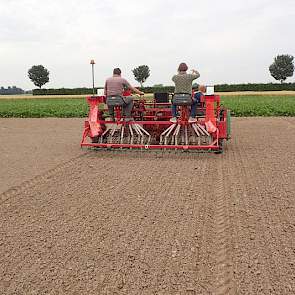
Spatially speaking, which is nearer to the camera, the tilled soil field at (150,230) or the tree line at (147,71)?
the tilled soil field at (150,230)

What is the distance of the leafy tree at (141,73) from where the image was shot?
329 feet

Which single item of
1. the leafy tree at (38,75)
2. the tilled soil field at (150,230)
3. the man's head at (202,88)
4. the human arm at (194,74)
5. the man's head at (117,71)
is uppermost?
the leafy tree at (38,75)

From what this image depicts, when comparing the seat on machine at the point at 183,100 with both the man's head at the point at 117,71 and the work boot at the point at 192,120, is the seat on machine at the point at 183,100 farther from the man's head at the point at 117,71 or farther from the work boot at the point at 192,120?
the man's head at the point at 117,71

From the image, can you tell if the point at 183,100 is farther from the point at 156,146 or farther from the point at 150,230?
the point at 150,230

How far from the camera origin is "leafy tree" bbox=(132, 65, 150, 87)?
100250 mm

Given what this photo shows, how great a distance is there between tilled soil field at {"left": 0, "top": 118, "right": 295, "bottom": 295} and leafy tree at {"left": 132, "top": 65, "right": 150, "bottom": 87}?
309 feet

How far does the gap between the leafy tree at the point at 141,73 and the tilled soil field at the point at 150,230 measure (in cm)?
9405

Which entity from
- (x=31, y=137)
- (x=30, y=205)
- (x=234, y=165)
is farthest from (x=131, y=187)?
(x=31, y=137)

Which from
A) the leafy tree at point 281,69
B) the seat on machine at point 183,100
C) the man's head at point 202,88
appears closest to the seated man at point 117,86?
the seat on machine at point 183,100

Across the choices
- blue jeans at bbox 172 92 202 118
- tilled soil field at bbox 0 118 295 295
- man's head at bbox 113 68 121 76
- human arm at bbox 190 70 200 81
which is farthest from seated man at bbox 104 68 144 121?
tilled soil field at bbox 0 118 295 295

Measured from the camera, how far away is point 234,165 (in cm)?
800

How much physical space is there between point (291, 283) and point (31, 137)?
12.0 m

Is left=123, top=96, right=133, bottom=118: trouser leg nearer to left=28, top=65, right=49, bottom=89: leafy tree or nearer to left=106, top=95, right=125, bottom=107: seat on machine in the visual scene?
left=106, top=95, right=125, bottom=107: seat on machine

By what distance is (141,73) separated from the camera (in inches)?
3932
